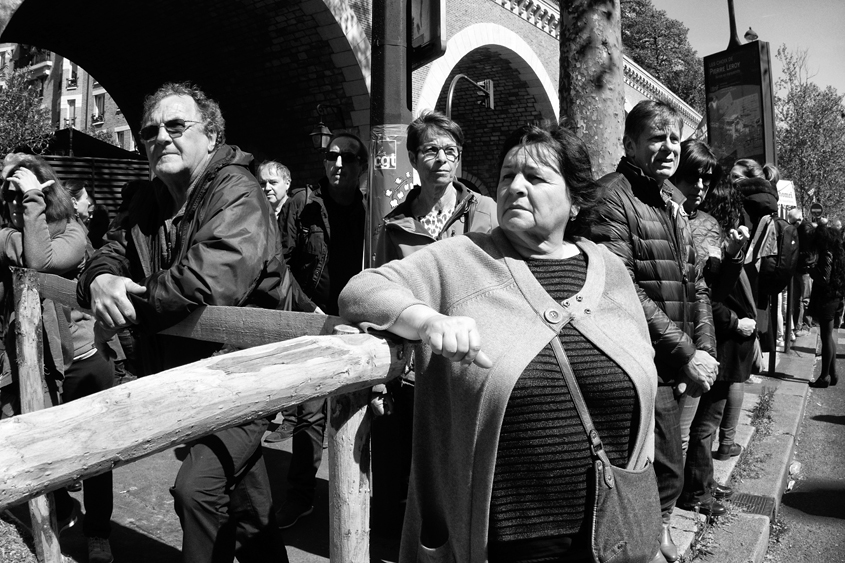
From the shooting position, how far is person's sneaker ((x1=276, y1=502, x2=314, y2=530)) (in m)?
3.98

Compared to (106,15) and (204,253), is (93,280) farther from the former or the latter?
(106,15)

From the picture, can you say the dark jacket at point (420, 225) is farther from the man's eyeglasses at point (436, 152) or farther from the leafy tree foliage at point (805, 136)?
the leafy tree foliage at point (805, 136)

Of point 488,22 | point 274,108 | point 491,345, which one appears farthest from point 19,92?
point 491,345

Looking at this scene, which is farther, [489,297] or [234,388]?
[489,297]

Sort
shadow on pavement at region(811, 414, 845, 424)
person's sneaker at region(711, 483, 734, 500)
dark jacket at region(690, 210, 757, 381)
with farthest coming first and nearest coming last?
shadow on pavement at region(811, 414, 845, 424), person's sneaker at region(711, 483, 734, 500), dark jacket at region(690, 210, 757, 381)

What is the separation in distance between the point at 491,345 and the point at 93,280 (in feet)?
4.97

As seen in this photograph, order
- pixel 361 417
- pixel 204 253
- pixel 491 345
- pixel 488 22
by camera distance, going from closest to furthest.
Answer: pixel 491 345 < pixel 361 417 < pixel 204 253 < pixel 488 22

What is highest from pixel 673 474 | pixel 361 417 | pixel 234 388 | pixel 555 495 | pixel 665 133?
pixel 665 133

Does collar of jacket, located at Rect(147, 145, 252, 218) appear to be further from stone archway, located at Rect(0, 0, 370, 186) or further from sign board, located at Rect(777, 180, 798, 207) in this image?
sign board, located at Rect(777, 180, 798, 207)

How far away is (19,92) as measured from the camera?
21188 millimetres

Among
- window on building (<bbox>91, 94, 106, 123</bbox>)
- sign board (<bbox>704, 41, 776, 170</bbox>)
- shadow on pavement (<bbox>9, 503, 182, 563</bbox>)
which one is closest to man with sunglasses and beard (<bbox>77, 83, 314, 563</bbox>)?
shadow on pavement (<bbox>9, 503, 182, 563</bbox>)

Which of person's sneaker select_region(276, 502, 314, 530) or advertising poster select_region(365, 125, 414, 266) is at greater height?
advertising poster select_region(365, 125, 414, 266)

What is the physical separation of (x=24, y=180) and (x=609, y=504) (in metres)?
3.07

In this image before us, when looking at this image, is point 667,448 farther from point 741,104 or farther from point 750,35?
point 750,35
